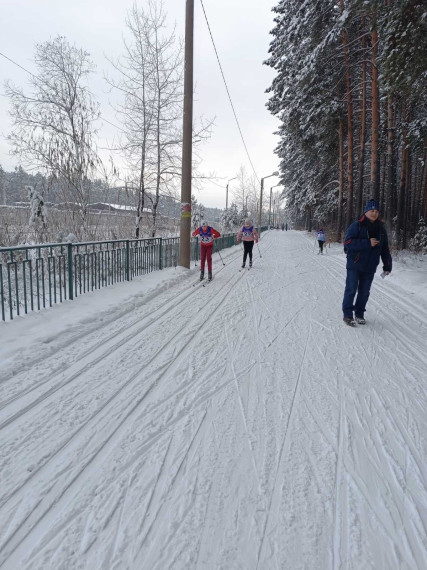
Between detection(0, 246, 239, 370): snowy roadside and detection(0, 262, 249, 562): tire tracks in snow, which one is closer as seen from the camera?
detection(0, 262, 249, 562): tire tracks in snow

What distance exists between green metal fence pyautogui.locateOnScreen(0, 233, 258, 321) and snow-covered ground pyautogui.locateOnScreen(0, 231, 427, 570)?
993 millimetres

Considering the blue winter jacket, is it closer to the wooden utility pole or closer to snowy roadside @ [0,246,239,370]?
snowy roadside @ [0,246,239,370]

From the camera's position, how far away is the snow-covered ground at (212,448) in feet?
5.64

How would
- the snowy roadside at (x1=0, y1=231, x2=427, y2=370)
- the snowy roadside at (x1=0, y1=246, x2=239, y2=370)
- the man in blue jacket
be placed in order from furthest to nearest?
the man in blue jacket
the snowy roadside at (x1=0, y1=231, x2=427, y2=370)
the snowy roadside at (x1=0, y1=246, x2=239, y2=370)

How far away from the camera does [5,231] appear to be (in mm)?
9141

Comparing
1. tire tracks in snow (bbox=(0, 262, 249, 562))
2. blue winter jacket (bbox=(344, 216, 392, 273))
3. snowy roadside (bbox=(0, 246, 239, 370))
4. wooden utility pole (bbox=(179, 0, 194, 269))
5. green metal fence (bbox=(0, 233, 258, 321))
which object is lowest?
tire tracks in snow (bbox=(0, 262, 249, 562))

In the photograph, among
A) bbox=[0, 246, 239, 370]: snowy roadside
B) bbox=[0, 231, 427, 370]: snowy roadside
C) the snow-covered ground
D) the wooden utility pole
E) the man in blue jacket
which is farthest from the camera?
the wooden utility pole

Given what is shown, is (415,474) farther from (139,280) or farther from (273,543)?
(139,280)

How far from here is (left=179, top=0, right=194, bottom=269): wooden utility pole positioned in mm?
9867

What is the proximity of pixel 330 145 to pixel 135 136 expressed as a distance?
1490 centimetres

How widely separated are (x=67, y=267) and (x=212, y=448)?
5.57 meters

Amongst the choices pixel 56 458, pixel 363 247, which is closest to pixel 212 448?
pixel 56 458

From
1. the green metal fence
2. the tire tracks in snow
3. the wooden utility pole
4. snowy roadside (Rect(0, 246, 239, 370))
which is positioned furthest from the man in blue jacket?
the wooden utility pole

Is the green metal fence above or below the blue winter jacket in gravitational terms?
below
